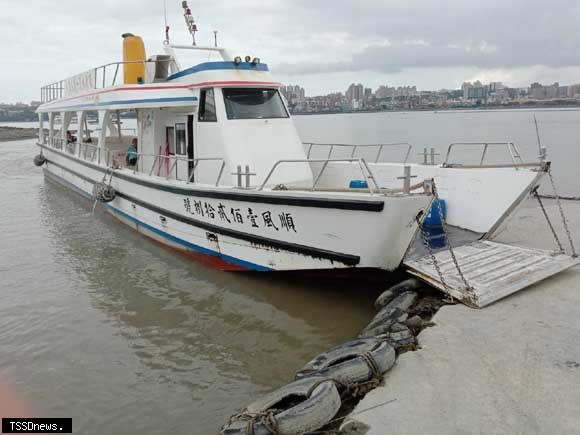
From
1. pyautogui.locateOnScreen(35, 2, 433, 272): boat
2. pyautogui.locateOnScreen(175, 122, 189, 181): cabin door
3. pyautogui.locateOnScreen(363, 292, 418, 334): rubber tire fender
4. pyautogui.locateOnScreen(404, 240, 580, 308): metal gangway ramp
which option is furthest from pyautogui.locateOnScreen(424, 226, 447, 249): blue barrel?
pyautogui.locateOnScreen(175, 122, 189, 181): cabin door

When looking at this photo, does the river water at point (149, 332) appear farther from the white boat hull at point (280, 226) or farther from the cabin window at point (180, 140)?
the cabin window at point (180, 140)

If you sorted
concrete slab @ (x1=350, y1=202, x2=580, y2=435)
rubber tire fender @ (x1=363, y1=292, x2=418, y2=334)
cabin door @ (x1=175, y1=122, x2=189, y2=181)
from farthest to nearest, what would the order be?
cabin door @ (x1=175, y1=122, x2=189, y2=181), rubber tire fender @ (x1=363, y1=292, x2=418, y2=334), concrete slab @ (x1=350, y1=202, x2=580, y2=435)

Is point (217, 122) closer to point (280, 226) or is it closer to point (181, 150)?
point (181, 150)

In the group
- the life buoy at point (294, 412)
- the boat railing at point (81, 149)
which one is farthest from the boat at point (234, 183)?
the life buoy at point (294, 412)

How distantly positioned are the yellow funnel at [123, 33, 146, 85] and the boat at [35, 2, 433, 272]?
0.08 feet

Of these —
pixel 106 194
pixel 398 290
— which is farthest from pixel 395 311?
pixel 106 194

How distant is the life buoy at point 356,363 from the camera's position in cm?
446

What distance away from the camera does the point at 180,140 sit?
10.2 meters

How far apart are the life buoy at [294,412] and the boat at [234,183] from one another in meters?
2.66

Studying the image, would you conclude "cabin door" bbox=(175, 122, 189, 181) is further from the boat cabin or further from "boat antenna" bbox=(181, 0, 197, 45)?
"boat antenna" bbox=(181, 0, 197, 45)

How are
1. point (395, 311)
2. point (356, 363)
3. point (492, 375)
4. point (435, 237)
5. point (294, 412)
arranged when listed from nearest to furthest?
1. point (294, 412)
2. point (492, 375)
3. point (356, 363)
4. point (395, 311)
5. point (435, 237)

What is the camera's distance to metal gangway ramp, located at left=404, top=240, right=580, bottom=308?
19.8ft

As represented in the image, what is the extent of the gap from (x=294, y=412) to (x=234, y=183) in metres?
5.18

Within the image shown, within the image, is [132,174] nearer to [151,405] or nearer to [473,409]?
[151,405]
